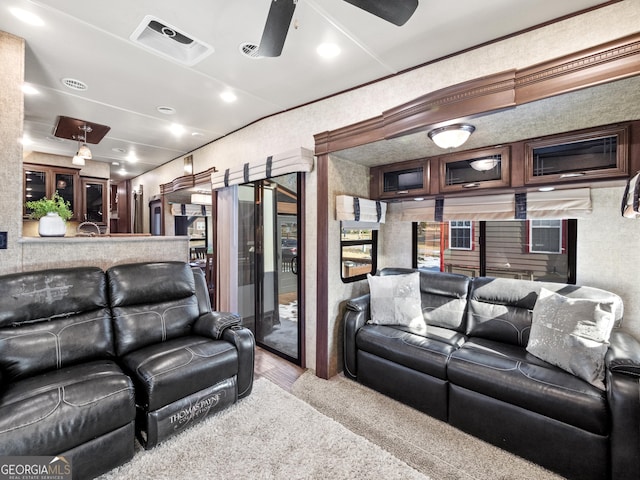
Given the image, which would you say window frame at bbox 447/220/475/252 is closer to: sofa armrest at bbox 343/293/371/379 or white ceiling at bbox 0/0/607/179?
sofa armrest at bbox 343/293/371/379

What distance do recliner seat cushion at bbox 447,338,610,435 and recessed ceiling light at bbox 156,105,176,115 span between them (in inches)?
152

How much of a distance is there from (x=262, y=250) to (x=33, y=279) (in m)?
2.19

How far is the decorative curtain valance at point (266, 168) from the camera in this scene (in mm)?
2967

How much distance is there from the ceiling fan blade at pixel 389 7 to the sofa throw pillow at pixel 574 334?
2233mm

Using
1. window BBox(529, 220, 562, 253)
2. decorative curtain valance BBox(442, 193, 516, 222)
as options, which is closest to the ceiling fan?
decorative curtain valance BBox(442, 193, 516, 222)

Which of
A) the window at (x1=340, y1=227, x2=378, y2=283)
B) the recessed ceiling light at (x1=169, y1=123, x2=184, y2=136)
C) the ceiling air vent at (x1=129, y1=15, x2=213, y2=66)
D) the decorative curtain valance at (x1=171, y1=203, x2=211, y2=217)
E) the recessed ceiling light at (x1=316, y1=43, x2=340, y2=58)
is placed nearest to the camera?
the ceiling air vent at (x1=129, y1=15, x2=213, y2=66)

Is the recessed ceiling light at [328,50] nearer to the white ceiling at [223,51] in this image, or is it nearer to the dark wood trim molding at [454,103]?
the white ceiling at [223,51]

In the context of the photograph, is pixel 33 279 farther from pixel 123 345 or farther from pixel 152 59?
pixel 152 59

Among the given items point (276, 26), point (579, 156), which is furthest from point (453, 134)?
point (276, 26)

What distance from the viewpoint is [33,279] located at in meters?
2.06

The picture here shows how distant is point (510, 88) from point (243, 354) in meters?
2.75

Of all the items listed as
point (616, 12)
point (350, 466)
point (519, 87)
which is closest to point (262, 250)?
point (350, 466)

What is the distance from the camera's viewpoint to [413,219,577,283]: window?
275 centimetres

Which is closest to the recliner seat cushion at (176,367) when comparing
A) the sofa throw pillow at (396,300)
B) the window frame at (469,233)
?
the sofa throw pillow at (396,300)
